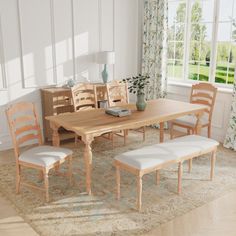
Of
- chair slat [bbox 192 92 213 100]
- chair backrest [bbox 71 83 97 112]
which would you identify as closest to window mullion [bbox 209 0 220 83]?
chair slat [bbox 192 92 213 100]

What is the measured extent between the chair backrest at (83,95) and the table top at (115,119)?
60 cm

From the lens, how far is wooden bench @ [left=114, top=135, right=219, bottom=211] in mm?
3096

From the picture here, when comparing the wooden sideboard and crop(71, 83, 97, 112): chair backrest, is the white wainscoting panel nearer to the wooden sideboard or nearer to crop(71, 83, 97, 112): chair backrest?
the wooden sideboard

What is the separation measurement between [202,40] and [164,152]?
290 cm

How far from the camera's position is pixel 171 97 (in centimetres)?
588

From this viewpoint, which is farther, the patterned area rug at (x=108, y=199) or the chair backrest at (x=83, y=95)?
the chair backrest at (x=83, y=95)

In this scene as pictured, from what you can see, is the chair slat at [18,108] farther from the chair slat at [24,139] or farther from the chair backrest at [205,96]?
the chair backrest at [205,96]

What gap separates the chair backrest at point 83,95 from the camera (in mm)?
4455

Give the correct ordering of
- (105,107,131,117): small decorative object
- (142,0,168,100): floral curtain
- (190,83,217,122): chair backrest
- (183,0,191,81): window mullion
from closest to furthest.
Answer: (105,107,131,117): small decorative object < (190,83,217,122): chair backrest < (183,0,191,81): window mullion < (142,0,168,100): floral curtain

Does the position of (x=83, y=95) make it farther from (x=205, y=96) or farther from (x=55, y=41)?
(x=205, y=96)

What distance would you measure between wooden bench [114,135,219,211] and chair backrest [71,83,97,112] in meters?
1.47

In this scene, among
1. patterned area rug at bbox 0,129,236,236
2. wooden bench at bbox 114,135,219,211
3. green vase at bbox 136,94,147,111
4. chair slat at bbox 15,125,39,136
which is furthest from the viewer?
→ green vase at bbox 136,94,147,111

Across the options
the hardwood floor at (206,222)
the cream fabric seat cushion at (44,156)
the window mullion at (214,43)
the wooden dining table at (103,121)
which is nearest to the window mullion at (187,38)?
the window mullion at (214,43)

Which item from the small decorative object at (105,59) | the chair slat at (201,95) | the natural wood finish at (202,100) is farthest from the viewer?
the small decorative object at (105,59)
